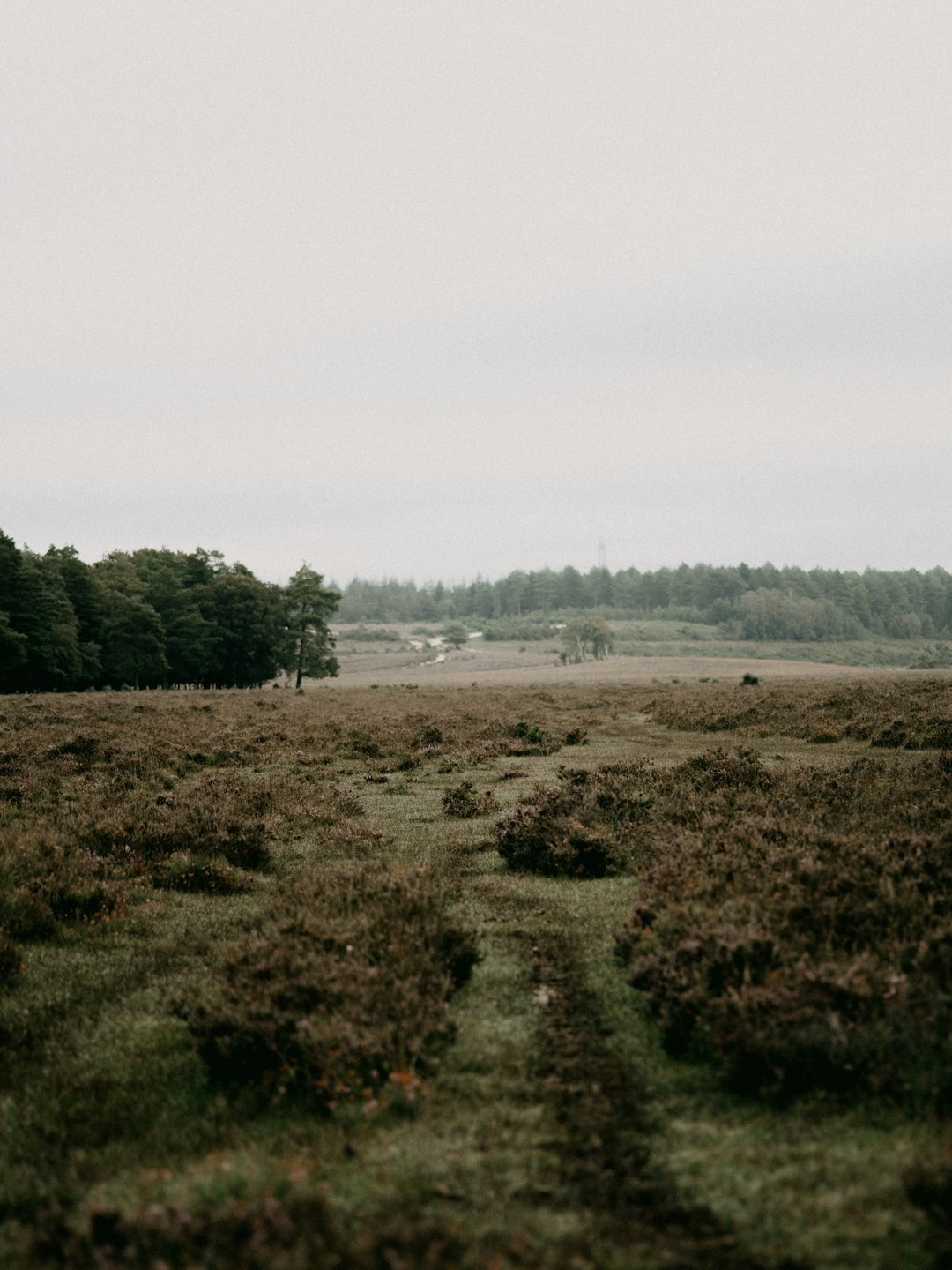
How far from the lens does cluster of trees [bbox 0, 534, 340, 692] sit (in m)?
54.8

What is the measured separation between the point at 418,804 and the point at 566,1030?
11382 millimetres

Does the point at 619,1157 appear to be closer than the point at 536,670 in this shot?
Yes

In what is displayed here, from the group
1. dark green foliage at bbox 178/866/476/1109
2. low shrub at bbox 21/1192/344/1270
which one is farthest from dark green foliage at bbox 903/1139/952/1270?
dark green foliage at bbox 178/866/476/1109

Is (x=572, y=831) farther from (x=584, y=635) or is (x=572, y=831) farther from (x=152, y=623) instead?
(x=584, y=635)

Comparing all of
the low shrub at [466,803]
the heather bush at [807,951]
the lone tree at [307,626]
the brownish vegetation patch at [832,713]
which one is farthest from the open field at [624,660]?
the heather bush at [807,951]

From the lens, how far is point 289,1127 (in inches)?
209

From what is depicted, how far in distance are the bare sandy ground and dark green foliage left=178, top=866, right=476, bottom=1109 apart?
58.6 meters

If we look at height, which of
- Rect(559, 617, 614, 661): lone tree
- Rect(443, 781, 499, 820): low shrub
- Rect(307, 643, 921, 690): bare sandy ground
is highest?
Rect(559, 617, 614, 661): lone tree

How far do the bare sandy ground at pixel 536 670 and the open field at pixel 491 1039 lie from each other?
55.0 metres

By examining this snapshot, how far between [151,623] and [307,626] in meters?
14.7

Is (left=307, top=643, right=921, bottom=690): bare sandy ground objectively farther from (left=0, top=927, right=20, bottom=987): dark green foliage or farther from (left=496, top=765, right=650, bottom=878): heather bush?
(left=0, top=927, right=20, bottom=987): dark green foliage

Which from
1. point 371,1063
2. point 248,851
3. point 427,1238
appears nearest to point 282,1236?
point 427,1238

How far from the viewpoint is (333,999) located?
6355 mm

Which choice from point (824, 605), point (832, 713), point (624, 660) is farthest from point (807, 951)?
point (824, 605)
